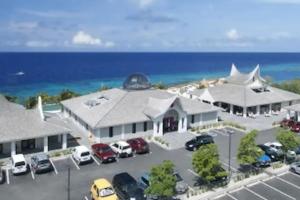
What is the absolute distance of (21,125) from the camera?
4538 centimetres

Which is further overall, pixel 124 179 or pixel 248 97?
pixel 248 97

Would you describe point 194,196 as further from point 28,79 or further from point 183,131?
point 28,79

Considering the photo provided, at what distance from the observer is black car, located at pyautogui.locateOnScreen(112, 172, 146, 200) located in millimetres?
32125

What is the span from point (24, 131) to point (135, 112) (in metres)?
16.4

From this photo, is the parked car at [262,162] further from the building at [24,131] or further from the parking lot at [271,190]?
the building at [24,131]

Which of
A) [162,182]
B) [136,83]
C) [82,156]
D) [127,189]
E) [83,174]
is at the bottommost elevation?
[83,174]

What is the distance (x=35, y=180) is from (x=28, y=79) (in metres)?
168

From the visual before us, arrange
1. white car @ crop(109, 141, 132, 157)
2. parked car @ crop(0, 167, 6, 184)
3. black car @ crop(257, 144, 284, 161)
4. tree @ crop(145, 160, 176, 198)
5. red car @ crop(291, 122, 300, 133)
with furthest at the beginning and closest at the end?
red car @ crop(291, 122, 300, 133) → white car @ crop(109, 141, 132, 157) → black car @ crop(257, 144, 284, 161) → parked car @ crop(0, 167, 6, 184) → tree @ crop(145, 160, 176, 198)

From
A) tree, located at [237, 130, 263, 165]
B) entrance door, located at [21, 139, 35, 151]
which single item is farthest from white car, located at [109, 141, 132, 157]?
tree, located at [237, 130, 263, 165]

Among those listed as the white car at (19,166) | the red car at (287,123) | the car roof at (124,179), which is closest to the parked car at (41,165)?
the white car at (19,166)

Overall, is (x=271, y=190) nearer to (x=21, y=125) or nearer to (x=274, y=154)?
(x=274, y=154)

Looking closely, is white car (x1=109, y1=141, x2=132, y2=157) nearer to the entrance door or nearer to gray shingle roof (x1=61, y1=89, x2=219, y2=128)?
gray shingle roof (x1=61, y1=89, x2=219, y2=128)

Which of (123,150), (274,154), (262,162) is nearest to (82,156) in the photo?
(123,150)

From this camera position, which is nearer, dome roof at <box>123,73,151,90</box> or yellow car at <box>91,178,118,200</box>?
yellow car at <box>91,178,118,200</box>
